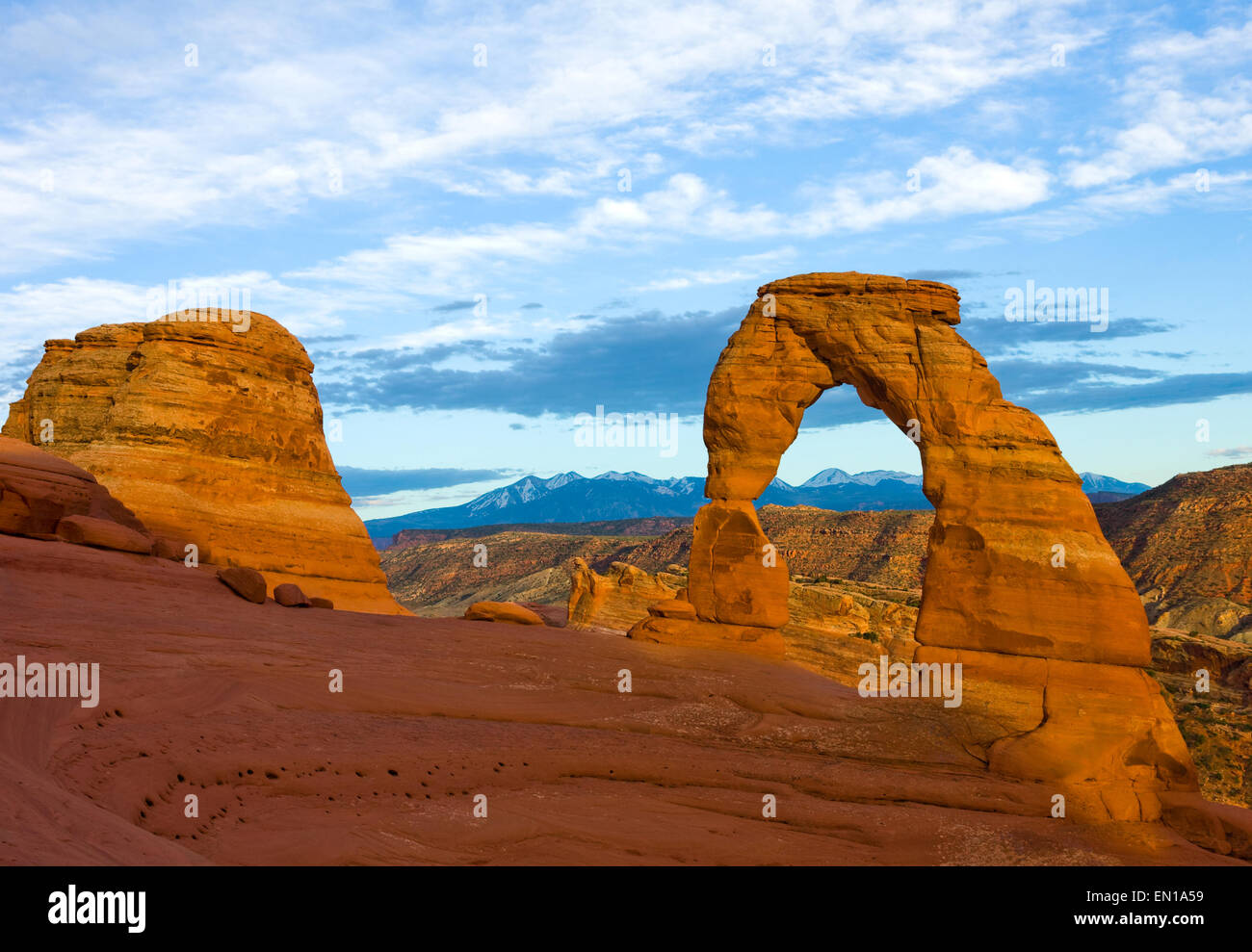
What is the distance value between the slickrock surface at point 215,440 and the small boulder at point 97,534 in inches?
182

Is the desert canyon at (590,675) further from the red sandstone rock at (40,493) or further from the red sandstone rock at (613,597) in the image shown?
the red sandstone rock at (613,597)

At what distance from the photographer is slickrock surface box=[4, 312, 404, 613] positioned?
3003cm

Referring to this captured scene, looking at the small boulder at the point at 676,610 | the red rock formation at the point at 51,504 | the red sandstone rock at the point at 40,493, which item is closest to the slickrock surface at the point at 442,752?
the red rock formation at the point at 51,504

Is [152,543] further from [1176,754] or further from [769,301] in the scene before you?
[1176,754]

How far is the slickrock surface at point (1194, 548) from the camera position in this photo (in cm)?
5878

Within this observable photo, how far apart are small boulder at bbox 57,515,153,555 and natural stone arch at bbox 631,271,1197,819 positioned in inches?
460

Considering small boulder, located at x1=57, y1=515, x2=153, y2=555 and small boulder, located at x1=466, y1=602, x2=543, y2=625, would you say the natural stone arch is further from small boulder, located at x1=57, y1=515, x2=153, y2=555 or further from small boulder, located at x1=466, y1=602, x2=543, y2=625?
small boulder, located at x1=57, y1=515, x2=153, y2=555

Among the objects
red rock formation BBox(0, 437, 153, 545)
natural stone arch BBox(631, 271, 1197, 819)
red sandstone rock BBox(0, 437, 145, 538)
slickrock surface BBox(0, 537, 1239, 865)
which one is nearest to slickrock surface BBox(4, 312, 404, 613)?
red sandstone rock BBox(0, 437, 145, 538)

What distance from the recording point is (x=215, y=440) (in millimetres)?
31844
